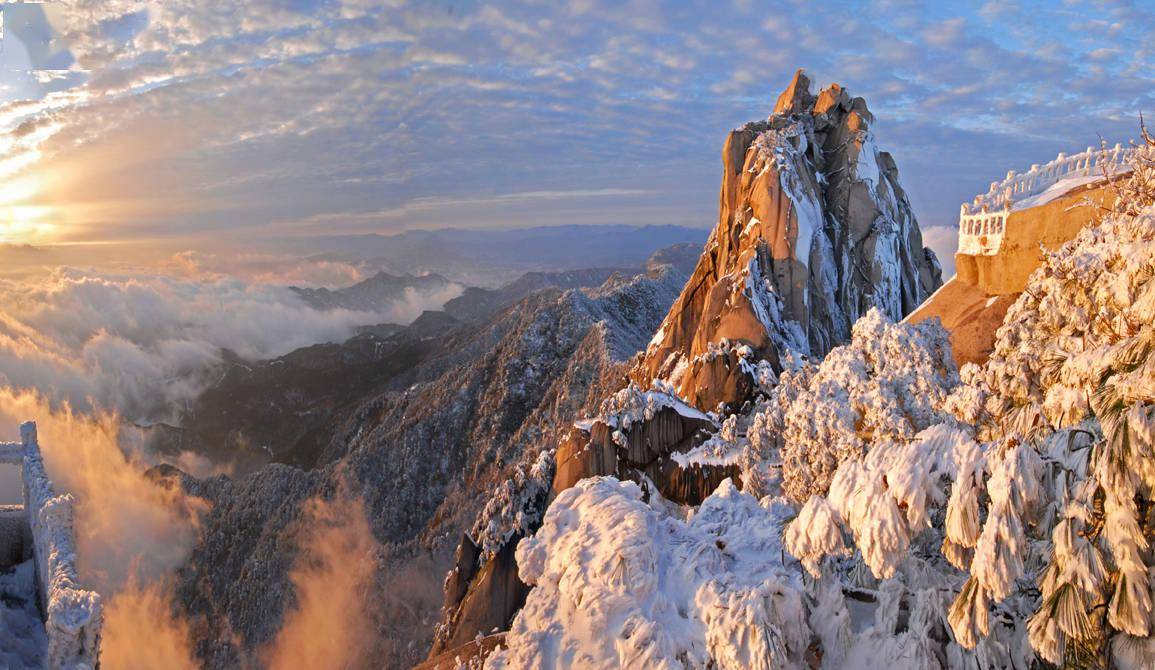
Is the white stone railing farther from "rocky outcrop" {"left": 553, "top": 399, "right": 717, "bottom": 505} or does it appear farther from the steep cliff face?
the steep cliff face

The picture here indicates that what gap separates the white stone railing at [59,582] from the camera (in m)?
12.2

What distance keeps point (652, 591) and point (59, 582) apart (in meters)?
13.8

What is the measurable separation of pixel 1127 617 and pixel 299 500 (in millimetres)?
104643

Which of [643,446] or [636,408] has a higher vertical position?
[636,408]

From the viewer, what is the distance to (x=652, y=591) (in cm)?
949

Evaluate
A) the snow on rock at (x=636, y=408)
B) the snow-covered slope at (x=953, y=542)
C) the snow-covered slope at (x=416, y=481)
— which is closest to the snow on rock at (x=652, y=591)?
the snow-covered slope at (x=953, y=542)

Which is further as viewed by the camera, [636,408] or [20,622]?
[636,408]

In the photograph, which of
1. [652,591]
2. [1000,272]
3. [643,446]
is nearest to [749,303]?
[643,446]

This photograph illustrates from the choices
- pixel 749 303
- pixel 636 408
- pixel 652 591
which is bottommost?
pixel 636 408

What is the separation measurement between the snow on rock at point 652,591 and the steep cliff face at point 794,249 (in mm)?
22732

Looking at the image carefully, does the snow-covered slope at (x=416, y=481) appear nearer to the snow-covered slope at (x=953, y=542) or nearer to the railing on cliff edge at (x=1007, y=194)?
the railing on cliff edge at (x=1007, y=194)

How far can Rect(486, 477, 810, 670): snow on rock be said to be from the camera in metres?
8.38

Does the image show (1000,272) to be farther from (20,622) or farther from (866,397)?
(20,622)

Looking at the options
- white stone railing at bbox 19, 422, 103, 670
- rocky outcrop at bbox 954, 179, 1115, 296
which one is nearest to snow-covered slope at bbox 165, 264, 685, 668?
white stone railing at bbox 19, 422, 103, 670
